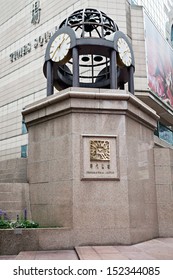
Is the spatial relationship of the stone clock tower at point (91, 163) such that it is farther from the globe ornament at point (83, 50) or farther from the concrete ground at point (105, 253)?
the concrete ground at point (105, 253)

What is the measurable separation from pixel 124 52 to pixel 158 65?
17.3 metres

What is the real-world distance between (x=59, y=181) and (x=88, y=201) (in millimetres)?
1097

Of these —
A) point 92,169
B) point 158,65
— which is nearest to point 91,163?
point 92,169

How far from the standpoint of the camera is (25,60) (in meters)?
31.0

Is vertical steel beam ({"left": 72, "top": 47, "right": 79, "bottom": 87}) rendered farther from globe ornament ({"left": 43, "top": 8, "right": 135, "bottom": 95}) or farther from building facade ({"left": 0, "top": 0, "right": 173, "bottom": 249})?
building facade ({"left": 0, "top": 0, "right": 173, "bottom": 249})

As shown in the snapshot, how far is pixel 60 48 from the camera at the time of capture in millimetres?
10938

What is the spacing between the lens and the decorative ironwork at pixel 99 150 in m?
8.93

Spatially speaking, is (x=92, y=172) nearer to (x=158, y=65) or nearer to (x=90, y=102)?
(x=90, y=102)

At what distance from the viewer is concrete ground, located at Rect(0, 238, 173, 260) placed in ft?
21.5

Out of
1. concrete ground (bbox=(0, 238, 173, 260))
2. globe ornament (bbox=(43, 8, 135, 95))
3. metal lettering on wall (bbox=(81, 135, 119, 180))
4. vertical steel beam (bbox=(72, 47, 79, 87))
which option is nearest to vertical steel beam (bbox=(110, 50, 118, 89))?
globe ornament (bbox=(43, 8, 135, 95))

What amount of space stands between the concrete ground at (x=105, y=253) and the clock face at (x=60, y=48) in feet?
22.0

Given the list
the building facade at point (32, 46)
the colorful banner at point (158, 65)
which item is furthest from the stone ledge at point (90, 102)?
the colorful banner at point (158, 65)

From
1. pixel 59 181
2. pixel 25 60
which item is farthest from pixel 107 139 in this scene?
pixel 25 60
